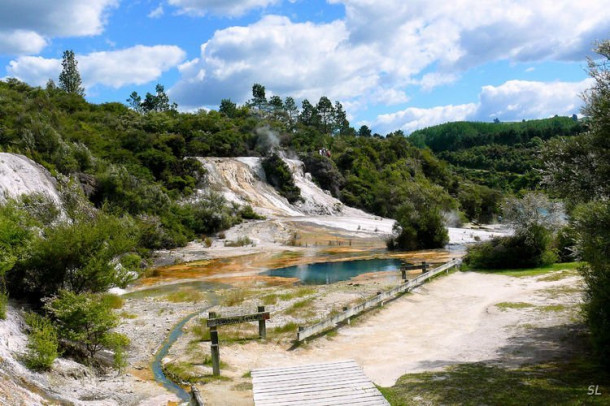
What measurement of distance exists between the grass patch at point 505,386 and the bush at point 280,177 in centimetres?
6379

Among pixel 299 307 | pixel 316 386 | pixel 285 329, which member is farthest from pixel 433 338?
pixel 316 386

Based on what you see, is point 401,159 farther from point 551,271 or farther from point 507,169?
point 551,271

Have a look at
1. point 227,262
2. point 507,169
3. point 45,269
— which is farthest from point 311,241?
point 507,169

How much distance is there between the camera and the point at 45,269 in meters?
15.7

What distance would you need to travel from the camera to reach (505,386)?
34.7 feet

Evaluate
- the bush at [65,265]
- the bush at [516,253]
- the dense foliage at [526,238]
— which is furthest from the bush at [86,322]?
the dense foliage at [526,238]

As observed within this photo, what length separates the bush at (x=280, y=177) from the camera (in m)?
75.8

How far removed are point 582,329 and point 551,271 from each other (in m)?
13.7

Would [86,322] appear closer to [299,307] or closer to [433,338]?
[299,307]

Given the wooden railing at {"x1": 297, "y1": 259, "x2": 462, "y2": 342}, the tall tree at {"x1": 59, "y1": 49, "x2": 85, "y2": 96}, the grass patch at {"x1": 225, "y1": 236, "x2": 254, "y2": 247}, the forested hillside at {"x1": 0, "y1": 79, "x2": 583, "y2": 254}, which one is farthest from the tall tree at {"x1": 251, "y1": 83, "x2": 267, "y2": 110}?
the wooden railing at {"x1": 297, "y1": 259, "x2": 462, "y2": 342}

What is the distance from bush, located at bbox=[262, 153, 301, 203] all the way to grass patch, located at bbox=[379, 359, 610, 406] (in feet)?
209

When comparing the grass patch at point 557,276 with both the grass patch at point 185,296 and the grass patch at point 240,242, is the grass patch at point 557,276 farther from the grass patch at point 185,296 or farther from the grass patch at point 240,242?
the grass patch at point 240,242

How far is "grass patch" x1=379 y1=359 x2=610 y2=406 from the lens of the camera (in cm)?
960

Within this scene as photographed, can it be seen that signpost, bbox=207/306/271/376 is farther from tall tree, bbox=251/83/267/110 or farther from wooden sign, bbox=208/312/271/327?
tall tree, bbox=251/83/267/110
